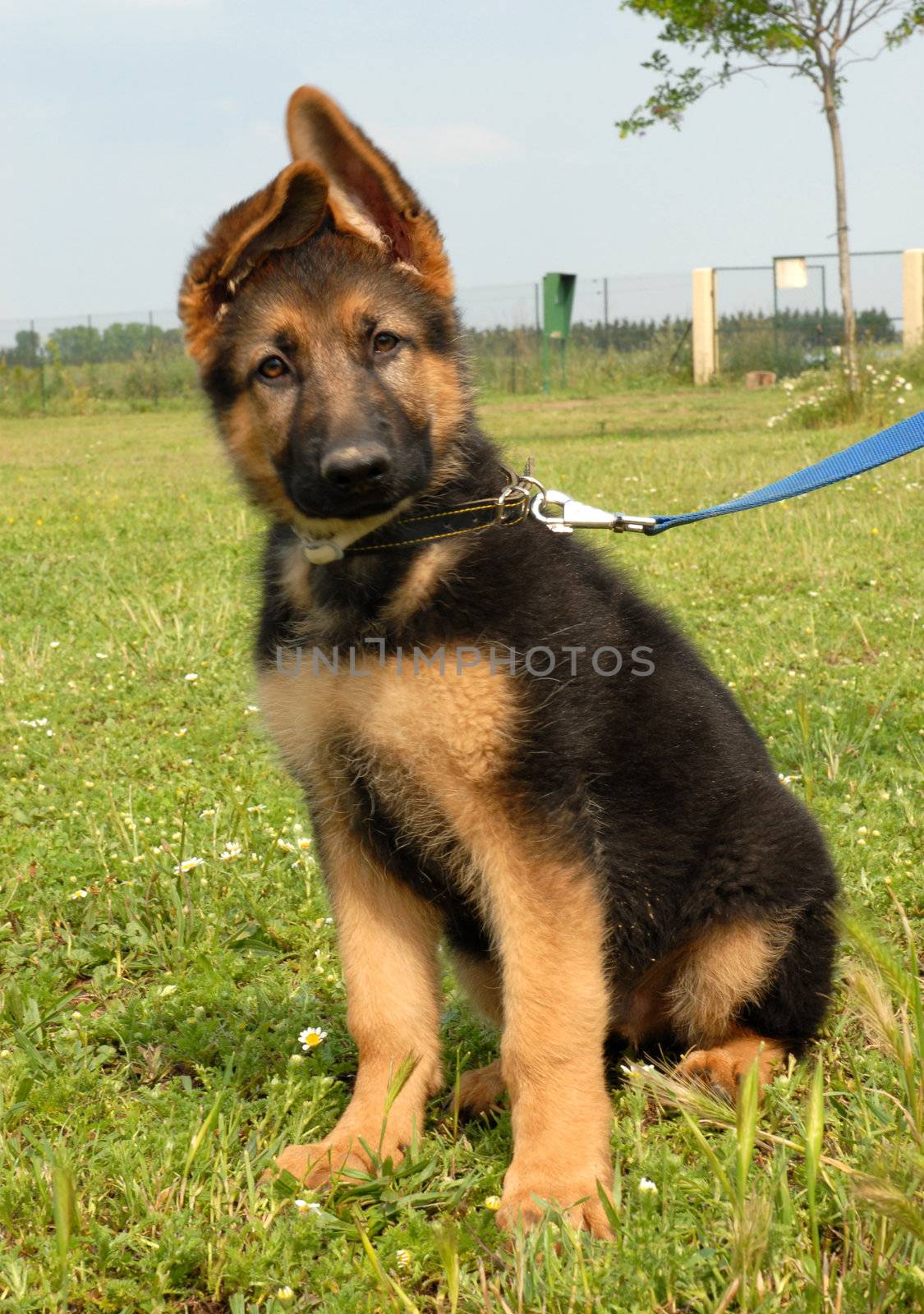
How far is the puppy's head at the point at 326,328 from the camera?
2838 millimetres

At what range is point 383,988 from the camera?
9.29 feet

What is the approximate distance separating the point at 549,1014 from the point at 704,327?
3146cm

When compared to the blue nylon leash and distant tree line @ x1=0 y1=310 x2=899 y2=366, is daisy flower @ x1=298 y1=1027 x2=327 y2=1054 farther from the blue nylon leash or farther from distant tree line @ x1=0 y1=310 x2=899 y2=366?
distant tree line @ x1=0 y1=310 x2=899 y2=366

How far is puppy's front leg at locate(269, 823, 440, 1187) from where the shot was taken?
276 cm

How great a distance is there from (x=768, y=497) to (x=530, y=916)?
4.57 feet

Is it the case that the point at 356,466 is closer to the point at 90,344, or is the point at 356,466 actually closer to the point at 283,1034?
the point at 283,1034

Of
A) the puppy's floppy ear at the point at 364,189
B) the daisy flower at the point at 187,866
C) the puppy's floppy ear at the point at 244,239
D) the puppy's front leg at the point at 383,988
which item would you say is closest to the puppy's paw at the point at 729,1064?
the puppy's front leg at the point at 383,988

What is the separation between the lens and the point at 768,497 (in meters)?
3.27

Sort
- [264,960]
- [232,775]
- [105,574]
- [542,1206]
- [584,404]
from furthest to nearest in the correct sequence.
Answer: [584,404], [105,574], [232,775], [264,960], [542,1206]

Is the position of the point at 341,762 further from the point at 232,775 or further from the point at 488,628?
the point at 232,775

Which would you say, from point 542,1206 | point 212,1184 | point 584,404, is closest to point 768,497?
point 542,1206

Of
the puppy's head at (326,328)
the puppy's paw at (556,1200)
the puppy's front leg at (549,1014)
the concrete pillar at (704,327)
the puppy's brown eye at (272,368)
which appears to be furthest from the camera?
the concrete pillar at (704,327)

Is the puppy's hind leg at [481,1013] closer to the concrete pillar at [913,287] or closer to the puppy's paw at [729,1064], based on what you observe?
the puppy's paw at [729,1064]

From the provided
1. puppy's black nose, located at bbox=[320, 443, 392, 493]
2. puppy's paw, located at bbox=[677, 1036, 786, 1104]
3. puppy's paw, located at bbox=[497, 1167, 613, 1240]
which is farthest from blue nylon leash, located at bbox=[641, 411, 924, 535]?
puppy's paw, located at bbox=[497, 1167, 613, 1240]
